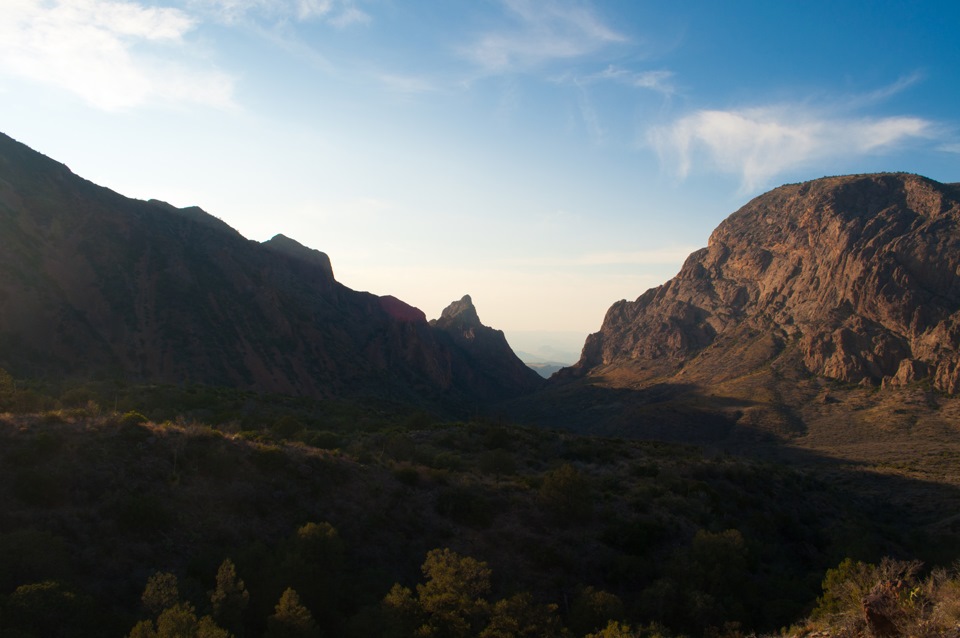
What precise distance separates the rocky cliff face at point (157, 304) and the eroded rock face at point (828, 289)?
60.1 metres

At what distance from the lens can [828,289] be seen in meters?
109

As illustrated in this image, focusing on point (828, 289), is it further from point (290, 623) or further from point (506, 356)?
point (290, 623)

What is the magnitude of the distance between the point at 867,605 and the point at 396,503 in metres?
15.6

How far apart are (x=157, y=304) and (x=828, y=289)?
10888 centimetres

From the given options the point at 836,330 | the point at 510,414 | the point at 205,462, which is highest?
the point at 836,330

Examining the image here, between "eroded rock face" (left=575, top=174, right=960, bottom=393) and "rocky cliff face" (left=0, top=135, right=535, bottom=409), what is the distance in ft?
197

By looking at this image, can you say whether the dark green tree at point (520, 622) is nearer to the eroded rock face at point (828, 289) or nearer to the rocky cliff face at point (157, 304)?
the rocky cliff face at point (157, 304)

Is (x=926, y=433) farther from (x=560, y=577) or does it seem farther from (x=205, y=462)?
(x=205, y=462)

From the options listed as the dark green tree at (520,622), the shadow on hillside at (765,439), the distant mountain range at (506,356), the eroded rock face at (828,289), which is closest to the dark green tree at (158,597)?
the dark green tree at (520,622)

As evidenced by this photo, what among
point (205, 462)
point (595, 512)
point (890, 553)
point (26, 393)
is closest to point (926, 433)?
point (890, 553)

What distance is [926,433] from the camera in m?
67.1

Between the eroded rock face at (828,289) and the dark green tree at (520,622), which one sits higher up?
the eroded rock face at (828,289)

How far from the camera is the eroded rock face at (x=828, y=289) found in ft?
298

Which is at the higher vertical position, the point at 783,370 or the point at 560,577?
the point at 783,370
